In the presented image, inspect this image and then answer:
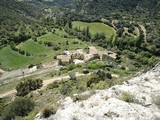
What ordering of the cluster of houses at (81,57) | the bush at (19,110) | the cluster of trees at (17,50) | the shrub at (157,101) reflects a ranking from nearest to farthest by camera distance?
1. the shrub at (157,101)
2. the bush at (19,110)
3. the cluster of houses at (81,57)
4. the cluster of trees at (17,50)

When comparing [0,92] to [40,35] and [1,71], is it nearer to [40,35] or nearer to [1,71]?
[1,71]

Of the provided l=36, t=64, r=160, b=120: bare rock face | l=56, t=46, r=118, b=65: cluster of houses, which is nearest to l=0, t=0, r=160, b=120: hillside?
l=36, t=64, r=160, b=120: bare rock face

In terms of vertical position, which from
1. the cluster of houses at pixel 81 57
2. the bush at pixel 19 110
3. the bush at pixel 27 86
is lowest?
the cluster of houses at pixel 81 57

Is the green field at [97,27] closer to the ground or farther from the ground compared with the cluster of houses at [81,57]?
closer to the ground

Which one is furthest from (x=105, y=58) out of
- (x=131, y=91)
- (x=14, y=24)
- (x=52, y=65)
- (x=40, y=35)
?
(x=14, y=24)

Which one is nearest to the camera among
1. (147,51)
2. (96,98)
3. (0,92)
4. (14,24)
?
(96,98)

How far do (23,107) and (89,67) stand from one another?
45.7 m

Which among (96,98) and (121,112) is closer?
(121,112)

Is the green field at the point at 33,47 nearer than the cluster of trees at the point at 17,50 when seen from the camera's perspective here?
No

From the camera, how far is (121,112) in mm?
19359

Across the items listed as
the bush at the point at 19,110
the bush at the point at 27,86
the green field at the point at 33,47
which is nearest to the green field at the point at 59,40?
the green field at the point at 33,47

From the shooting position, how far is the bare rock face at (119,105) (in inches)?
763

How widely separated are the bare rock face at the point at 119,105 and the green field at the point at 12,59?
98220 millimetres

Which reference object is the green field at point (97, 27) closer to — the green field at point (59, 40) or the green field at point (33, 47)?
the green field at point (59, 40)
